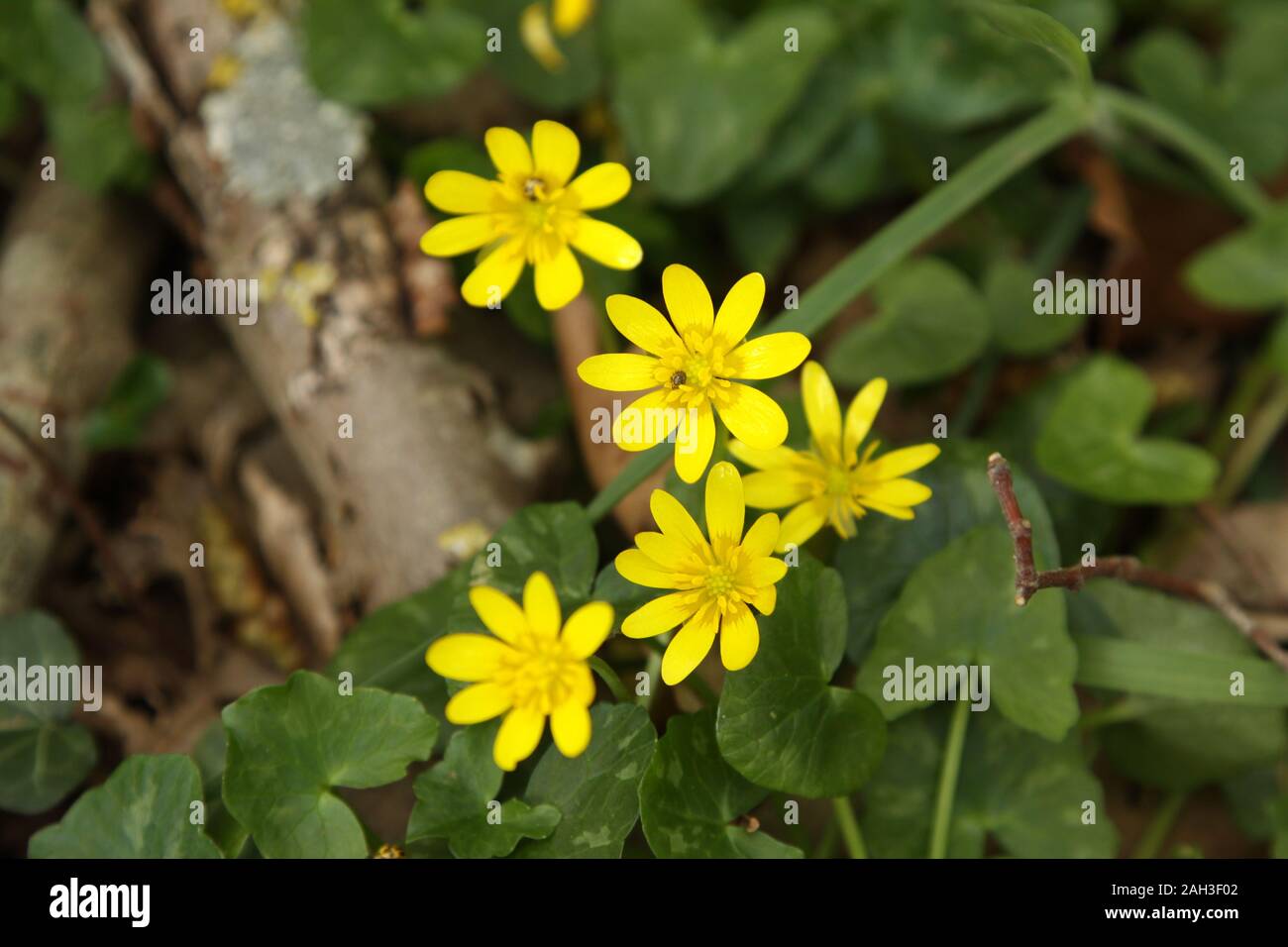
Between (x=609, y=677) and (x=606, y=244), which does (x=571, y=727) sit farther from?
(x=606, y=244)

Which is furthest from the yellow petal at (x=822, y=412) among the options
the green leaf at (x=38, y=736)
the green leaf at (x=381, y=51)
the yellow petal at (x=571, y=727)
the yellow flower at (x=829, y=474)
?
the green leaf at (x=38, y=736)

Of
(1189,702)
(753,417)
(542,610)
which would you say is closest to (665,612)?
(542,610)

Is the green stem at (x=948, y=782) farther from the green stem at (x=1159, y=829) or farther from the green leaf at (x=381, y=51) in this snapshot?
the green leaf at (x=381, y=51)

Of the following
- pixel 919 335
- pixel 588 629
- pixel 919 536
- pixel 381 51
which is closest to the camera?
pixel 588 629

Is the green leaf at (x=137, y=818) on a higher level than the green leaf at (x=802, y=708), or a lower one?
lower
